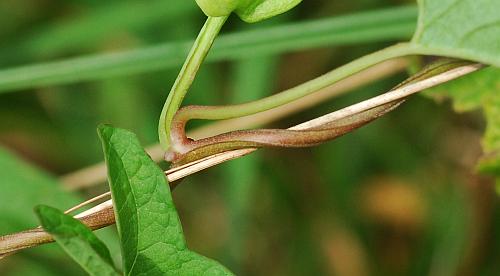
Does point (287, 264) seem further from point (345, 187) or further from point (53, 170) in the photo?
point (53, 170)

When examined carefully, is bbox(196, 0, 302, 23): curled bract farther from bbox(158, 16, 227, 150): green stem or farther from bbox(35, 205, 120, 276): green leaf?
bbox(35, 205, 120, 276): green leaf

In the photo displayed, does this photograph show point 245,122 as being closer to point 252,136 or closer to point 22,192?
point 22,192

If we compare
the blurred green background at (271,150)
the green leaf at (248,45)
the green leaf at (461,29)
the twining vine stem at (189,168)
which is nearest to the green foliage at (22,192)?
the green leaf at (248,45)

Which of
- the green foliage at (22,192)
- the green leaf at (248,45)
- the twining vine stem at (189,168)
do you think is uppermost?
the green leaf at (248,45)

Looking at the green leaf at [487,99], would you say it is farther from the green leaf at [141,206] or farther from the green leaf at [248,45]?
the green leaf at [141,206]

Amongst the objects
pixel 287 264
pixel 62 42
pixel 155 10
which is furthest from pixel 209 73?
pixel 287 264

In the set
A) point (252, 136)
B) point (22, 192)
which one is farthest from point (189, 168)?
point (22, 192)

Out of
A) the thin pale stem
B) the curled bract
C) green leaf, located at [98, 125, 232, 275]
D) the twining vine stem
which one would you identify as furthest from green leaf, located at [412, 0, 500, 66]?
the thin pale stem
